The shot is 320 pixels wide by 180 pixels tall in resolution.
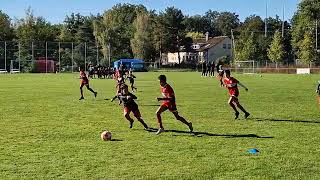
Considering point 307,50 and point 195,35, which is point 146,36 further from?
point 195,35

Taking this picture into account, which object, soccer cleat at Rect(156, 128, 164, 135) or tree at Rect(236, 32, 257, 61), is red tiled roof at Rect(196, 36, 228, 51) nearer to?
tree at Rect(236, 32, 257, 61)

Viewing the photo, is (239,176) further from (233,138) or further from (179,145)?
(233,138)

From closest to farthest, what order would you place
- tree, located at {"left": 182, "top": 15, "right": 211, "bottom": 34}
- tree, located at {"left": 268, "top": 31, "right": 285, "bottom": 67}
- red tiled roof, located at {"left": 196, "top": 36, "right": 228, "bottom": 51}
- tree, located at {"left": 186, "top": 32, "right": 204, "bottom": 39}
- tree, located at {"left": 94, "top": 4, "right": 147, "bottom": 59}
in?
tree, located at {"left": 268, "top": 31, "right": 285, "bottom": 67}, tree, located at {"left": 94, "top": 4, "right": 147, "bottom": 59}, red tiled roof, located at {"left": 196, "top": 36, "right": 228, "bottom": 51}, tree, located at {"left": 186, "top": 32, "right": 204, "bottom": 39}, tree, located at {"left": 182, "top": 15, "right": 211, "bottom": 34}

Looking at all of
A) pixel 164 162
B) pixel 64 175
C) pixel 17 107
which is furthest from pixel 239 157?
pixel 17 107

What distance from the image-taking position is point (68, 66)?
9500 centimetres

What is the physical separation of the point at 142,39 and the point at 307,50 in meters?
36.9

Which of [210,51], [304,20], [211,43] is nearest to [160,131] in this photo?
[304,20]

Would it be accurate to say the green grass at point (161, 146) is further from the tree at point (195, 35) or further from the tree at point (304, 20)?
the tree at point (195, 35)

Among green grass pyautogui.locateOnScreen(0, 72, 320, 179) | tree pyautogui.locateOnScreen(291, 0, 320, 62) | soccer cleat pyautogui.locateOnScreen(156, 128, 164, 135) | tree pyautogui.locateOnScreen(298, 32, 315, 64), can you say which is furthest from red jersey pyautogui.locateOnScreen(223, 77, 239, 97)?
tree pyautogui.locateOnScreen(291, 0, 320, 62)

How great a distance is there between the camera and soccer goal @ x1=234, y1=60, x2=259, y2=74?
276 ft

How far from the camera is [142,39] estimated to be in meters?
110

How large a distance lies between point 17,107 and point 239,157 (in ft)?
47.1

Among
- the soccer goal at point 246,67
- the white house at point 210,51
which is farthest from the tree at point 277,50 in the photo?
the white house at point 210,51

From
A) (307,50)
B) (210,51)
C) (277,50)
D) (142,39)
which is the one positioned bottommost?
(307,50)
